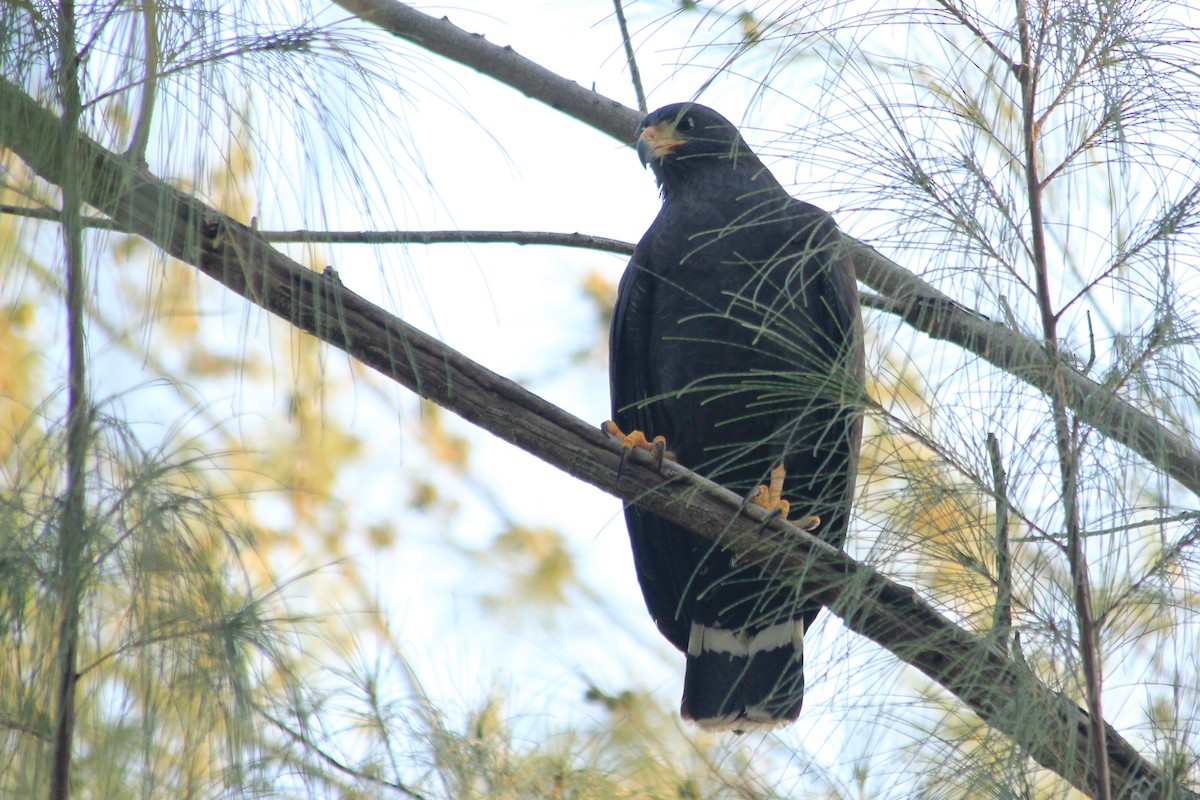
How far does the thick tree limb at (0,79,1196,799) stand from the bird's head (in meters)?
1.66

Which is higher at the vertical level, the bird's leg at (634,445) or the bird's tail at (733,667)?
the bird's leg at (634,445)

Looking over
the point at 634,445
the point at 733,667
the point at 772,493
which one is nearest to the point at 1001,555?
the point at 634,445

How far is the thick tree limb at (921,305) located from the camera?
2.22 metres

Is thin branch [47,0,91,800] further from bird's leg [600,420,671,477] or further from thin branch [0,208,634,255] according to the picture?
bird's leg [600,420,671,477]

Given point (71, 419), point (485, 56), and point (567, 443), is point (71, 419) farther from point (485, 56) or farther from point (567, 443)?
point (485, 56)

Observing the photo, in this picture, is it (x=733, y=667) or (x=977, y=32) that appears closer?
(x=977, y=32)

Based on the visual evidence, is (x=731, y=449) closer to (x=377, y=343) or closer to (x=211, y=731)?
(x=377, y=343)

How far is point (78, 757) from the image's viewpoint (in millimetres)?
2592

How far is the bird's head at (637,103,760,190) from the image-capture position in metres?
4.37

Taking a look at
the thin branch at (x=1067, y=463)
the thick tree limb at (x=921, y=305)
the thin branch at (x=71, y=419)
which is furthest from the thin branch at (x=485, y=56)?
the thin branch at (x=1067, y=463)

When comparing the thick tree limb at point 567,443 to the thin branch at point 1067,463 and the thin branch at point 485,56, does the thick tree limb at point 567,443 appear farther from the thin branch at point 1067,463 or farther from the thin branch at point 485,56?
the thin branch at point 485,56

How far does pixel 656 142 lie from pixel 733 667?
1868 mm

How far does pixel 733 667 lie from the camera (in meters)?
4.34

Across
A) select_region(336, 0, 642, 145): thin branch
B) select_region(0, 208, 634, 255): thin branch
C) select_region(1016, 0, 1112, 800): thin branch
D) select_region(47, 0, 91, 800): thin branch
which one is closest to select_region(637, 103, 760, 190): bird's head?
select_region(336, 0, 642, 145): thin branch
